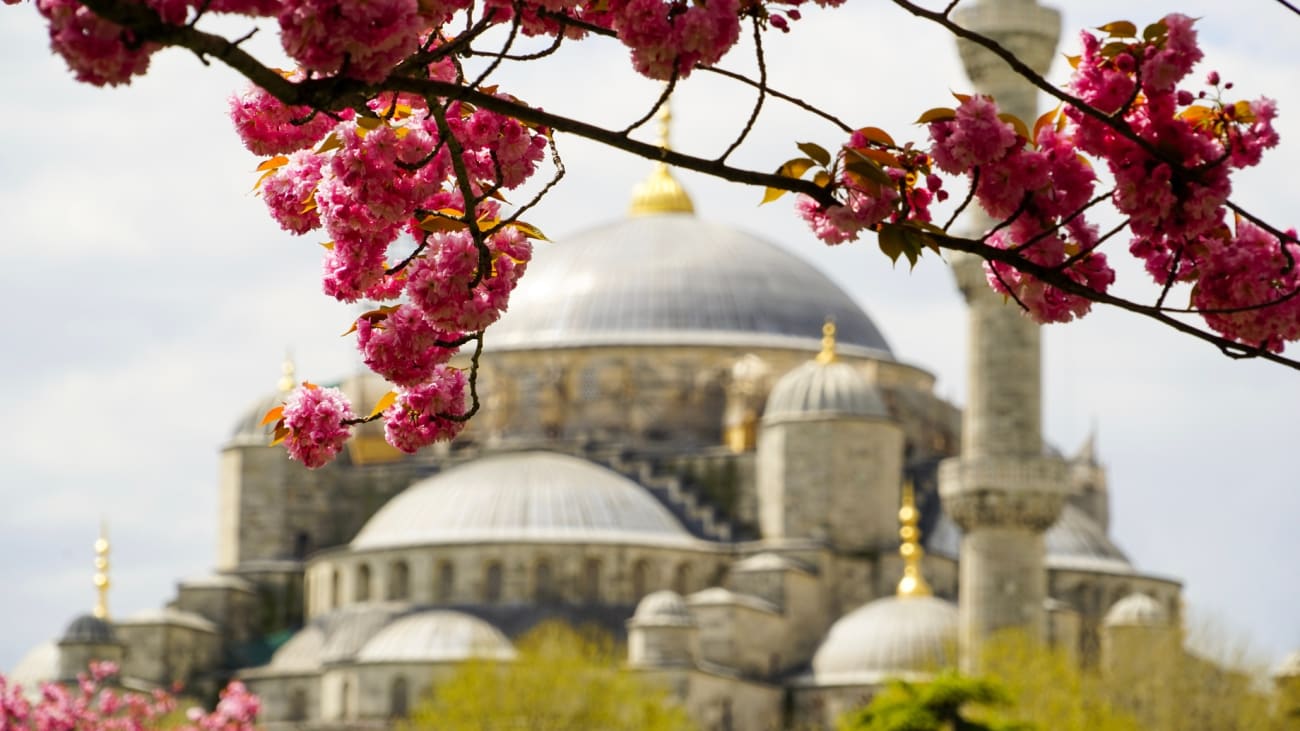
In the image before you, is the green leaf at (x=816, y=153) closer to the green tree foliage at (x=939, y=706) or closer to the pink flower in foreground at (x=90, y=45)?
the pink flower in foreground at (x=90, y=45)

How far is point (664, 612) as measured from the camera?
219 ft

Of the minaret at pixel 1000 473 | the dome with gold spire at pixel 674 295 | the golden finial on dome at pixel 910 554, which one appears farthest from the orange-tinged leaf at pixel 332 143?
the dome with gold spire at pixel 674 295

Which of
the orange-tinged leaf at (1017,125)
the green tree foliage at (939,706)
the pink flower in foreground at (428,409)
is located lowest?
the green tree foliage at (939,706)

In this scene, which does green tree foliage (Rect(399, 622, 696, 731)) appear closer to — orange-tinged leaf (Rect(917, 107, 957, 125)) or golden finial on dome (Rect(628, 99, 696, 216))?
golden finial on dome (Rect(628, 99, 696, 216))

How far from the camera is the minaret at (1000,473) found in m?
54.0

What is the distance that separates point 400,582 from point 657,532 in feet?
19.5

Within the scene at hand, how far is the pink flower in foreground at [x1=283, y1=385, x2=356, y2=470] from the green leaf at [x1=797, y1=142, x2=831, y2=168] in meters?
2.06

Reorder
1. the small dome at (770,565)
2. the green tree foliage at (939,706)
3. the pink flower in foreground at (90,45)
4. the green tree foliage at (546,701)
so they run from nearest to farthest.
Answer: the pink flower in foreground at (90,45), the green tree foliage at (939,706), the green tree foliage at (546,701), the small dome at (770,565)

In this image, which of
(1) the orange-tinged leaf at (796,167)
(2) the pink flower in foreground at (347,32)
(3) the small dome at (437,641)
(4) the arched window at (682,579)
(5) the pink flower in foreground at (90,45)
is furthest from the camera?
(4) the arched window at (682,579)

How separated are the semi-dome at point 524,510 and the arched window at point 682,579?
→ 0.60m

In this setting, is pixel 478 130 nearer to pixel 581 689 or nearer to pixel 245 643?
pixel 581 689

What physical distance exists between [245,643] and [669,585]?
1073 cm

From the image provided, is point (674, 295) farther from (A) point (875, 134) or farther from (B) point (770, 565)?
(A) point (875, 134)

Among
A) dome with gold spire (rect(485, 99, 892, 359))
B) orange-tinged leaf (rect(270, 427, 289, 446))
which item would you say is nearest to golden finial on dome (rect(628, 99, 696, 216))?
dome with gold spire (rect(485, 99, 892, 359))
